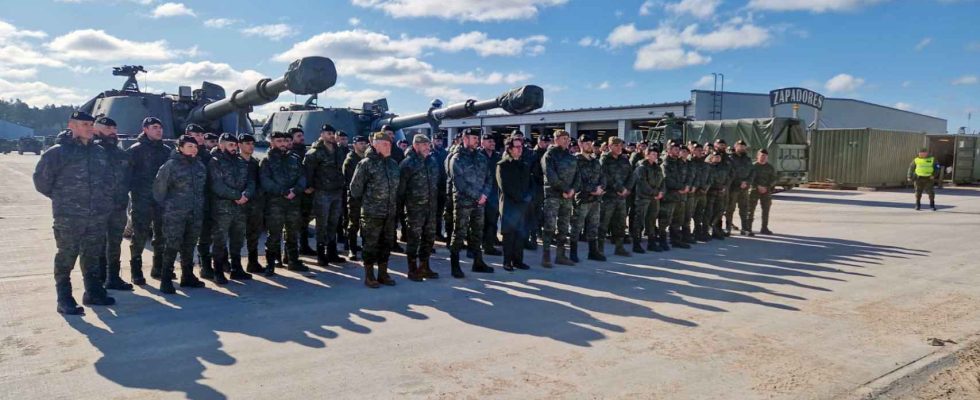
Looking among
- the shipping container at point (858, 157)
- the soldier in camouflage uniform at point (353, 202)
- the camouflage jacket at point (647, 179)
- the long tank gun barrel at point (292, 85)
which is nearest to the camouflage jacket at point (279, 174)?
the soldier in camouflage uniform at point (353, 202)

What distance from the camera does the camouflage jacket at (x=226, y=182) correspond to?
6.59m

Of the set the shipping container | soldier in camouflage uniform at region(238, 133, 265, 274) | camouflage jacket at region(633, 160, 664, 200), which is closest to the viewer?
soldier in camouflage uniform at region(238, 133, 265, 274)

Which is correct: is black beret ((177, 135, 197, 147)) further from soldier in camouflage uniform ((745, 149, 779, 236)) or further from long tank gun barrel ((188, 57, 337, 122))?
soldier in camouflage uniform ((745, 149, 779, 236))

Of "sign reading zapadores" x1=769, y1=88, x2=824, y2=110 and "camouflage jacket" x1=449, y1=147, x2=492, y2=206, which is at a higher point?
"sign reading zapadores" x1=769, y1=88, x2=824, y2=110

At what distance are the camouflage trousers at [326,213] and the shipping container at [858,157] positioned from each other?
21228mm

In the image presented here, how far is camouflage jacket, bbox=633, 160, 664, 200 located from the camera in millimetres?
9164

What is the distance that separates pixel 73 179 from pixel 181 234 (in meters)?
1.14

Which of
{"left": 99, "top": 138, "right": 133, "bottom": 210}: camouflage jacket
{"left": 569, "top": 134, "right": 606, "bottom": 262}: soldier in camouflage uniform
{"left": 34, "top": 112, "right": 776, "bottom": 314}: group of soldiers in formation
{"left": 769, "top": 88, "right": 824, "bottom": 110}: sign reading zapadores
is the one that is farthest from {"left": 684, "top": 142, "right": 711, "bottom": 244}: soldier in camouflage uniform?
{"left": 769, "top": 88, "right": 824, "bottom": 110}: sign reading zapadores

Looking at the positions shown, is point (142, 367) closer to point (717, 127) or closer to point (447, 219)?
point (447, 219)

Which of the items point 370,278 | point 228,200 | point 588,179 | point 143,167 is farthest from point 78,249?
point 588,179

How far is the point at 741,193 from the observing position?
36.6ft

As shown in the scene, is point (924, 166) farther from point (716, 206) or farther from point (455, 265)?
point (455, 265)

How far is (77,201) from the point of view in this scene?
542 centimetres

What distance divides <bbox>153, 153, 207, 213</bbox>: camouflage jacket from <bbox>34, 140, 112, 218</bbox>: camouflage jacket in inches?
22.3
